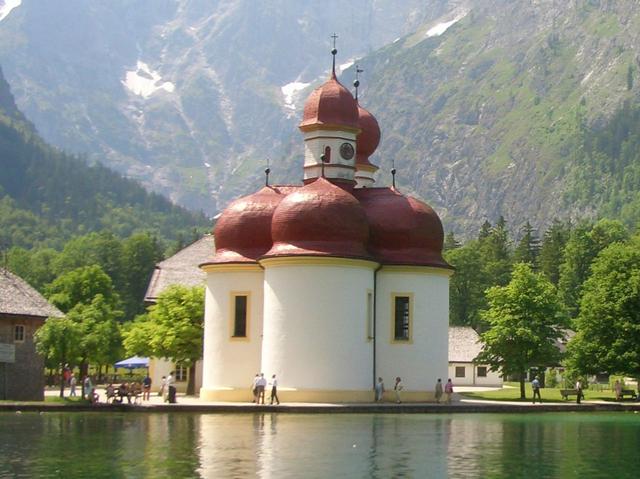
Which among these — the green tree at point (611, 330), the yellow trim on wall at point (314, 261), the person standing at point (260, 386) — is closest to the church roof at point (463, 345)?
the green tree at point (611, 330)

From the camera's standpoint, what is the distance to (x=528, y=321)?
7619 cm

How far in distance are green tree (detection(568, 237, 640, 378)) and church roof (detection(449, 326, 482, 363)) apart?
38741mm

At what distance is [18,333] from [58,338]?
2.49m

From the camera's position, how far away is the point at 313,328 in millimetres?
62812

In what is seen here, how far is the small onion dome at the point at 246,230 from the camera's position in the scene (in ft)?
223

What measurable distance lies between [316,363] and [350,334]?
7.64 feet

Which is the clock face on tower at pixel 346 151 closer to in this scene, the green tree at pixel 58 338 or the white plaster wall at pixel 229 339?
the white plaster wall at pixel 229 339

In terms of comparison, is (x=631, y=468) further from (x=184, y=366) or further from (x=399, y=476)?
(x=184, y=366)

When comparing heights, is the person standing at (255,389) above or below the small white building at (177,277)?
below

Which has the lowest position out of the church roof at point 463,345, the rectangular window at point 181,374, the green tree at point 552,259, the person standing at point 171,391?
the person standing at point 171,391

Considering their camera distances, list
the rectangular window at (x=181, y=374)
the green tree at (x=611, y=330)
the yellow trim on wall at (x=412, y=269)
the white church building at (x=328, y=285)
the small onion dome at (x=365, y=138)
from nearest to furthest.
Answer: the white church building at (x=328, y=285), the yellow trim on wall at (x=412, y=269), the green tree at (x=611, y=330), the small onion dome at (x=365, y=138), the rectangular window at (x=181, y=374)

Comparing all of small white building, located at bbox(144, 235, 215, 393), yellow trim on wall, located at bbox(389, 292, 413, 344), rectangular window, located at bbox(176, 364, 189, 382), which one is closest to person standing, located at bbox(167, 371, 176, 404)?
yellow trim on wall, located at bbox(389, 292, 413, 344)

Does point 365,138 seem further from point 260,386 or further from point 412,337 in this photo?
point 260,386

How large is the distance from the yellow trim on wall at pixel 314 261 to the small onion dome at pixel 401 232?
Answer: 3.62 meters
